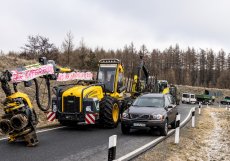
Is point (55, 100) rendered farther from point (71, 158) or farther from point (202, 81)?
point (202, 81)

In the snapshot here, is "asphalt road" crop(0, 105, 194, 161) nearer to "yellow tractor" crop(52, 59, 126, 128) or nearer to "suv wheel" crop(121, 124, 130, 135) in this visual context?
"suv wheel" crop(121, 124, 130, 135)

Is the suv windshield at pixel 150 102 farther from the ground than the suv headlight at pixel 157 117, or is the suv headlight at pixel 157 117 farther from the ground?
the suv windshield at pixel 150 102

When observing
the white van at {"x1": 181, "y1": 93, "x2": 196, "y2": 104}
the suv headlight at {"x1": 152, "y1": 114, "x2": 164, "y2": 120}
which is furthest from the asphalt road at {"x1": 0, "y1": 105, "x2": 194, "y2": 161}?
the white van at {"x1": 181, "y1": 93, "x2": 196, "y2": 104}

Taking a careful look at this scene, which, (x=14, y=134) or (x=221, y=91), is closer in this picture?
(x=14, y=134)

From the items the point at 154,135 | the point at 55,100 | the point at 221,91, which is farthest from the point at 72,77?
the point at 221,91

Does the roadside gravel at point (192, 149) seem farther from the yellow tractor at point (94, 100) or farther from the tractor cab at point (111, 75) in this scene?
the tractor cab at point (111, 75)

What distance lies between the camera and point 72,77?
16.7m

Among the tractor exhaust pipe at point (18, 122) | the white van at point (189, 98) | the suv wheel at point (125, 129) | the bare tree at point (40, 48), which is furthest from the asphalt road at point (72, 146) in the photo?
the white van at point (189, 98)

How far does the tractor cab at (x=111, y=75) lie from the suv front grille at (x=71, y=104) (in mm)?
2782

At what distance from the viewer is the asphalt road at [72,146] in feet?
31.2

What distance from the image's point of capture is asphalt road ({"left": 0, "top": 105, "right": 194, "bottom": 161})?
952 cm

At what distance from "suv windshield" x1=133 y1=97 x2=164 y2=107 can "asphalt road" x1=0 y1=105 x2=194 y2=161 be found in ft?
4.18

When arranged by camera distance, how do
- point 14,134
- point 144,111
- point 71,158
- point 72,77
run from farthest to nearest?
point 72,77 < point 144,111 < point 14,134 < point 71,158

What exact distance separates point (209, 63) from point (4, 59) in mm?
119261
